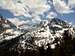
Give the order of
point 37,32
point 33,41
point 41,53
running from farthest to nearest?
point 37,32, point 33,41, point 41,53

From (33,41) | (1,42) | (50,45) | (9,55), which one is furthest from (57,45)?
(1,42)

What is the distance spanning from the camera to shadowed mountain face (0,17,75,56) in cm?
12031

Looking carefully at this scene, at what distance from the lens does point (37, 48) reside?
123 meters

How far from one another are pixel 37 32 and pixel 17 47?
17729 millimetres

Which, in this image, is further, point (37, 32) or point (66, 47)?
point (37, 32)

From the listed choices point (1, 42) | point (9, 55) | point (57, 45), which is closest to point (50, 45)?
point (57, 45)

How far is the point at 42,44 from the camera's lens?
12400cm

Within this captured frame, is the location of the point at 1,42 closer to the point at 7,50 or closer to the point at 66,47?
the point at 7,50

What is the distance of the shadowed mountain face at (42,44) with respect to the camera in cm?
12031

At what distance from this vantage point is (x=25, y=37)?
13388 centimetres

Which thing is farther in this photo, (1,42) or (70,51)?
(1,42)

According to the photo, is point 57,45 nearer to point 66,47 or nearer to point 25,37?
point 66,47

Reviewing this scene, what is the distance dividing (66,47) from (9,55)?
89.0 ft

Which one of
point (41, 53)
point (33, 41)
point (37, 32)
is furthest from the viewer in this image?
point (37, 32)
